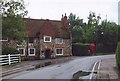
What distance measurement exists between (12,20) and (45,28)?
17878 millimetres

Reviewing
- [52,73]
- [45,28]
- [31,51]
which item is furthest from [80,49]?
[52,73]

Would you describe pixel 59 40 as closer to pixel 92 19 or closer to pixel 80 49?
pixel 80 49

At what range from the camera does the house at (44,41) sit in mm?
64500

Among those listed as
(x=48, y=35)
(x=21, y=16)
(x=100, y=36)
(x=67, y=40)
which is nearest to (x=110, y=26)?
(x=100, y=36)

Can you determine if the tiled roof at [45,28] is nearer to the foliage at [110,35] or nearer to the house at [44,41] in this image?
the house at [44,41]

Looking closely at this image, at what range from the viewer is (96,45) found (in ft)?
277

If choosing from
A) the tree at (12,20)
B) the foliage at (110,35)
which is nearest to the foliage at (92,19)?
the foliage at (110,35)

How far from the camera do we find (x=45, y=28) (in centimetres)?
6744

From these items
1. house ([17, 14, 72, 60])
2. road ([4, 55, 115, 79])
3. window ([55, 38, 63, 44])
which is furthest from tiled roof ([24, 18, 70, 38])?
road ([4, 55, 115, 79])

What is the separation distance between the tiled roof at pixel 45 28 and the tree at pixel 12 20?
14172 millimetres

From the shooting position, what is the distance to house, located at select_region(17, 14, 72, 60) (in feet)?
212

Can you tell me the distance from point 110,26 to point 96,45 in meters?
6.10

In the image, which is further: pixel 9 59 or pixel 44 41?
pixel 44 41

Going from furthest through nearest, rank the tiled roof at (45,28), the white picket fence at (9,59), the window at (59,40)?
1. the window at (59,40)
2. the tiled roof at (45,28)
3. the white picket fence at (9,59)
